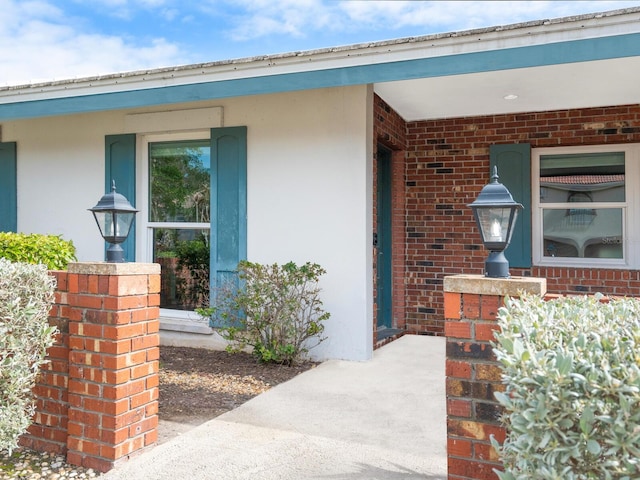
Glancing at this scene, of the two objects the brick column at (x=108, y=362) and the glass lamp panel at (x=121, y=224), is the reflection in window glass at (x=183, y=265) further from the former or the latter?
the brick column at (x=108, y=362)

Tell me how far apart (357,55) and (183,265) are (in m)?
3.17

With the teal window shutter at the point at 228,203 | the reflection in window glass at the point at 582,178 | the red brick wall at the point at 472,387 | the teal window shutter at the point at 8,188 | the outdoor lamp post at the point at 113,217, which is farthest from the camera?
the teal window shutter at the point at 8,188

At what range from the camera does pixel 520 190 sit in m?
5.96

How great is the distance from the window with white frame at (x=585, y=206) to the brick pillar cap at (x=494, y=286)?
13.7 feet

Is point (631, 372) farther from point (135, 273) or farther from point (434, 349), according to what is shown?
point (434, 349)

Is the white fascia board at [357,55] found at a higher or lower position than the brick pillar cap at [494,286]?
higher

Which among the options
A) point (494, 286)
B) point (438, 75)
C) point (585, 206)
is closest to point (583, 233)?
point (585, 206)

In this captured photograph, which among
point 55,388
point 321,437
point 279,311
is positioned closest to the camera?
point 55,388

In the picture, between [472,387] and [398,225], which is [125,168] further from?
[472,387]

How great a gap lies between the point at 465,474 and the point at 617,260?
15.0 ft

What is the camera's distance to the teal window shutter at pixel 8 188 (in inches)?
270

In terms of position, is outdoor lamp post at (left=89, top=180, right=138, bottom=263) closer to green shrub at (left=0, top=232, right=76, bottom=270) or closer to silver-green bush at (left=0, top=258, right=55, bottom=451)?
silver-green bush at (left=0, top=258, right=55, bottom=451)

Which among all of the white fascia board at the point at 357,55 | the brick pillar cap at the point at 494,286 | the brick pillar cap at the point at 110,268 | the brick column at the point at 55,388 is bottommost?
the brick column at the point at 55,388

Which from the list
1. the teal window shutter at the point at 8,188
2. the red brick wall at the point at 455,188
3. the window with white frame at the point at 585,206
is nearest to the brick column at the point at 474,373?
the red brick wall at the point at 455,188
